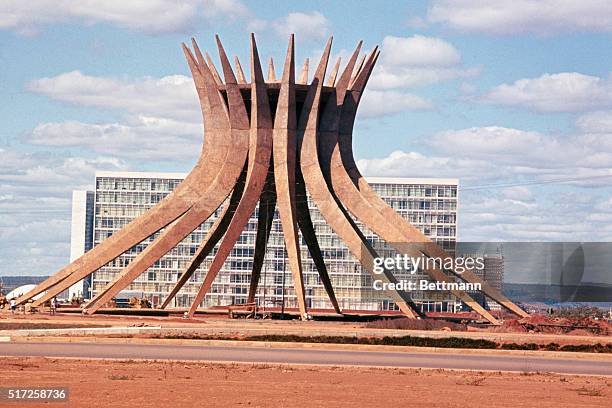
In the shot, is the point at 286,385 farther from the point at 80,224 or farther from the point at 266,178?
the point at 80,224

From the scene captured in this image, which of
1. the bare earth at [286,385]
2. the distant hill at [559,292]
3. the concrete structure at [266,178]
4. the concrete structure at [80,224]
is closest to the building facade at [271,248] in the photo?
the concrete structure at [80,224]

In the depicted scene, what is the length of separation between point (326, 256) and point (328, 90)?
A: 168ft

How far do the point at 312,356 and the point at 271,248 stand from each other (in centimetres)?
6991

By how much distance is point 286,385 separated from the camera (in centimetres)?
2289

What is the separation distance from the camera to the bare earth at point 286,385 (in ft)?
67.5

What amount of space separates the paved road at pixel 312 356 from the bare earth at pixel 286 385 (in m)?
1.89

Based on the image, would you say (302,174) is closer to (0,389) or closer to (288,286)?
(0,389)

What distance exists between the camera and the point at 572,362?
31844mm

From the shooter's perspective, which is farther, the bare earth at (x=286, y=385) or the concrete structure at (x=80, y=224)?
the concrete structure at (x=80, y=224)

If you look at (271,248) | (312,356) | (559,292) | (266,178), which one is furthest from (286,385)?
(271,248)

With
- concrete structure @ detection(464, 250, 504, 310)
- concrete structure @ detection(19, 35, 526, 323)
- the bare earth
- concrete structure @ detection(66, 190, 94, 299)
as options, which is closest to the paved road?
the bare earth

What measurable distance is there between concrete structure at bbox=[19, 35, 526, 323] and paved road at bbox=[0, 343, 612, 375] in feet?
41.7

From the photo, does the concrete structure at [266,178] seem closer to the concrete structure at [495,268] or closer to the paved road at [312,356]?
the concrete structure at [495,268]

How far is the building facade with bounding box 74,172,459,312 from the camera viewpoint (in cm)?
9769
